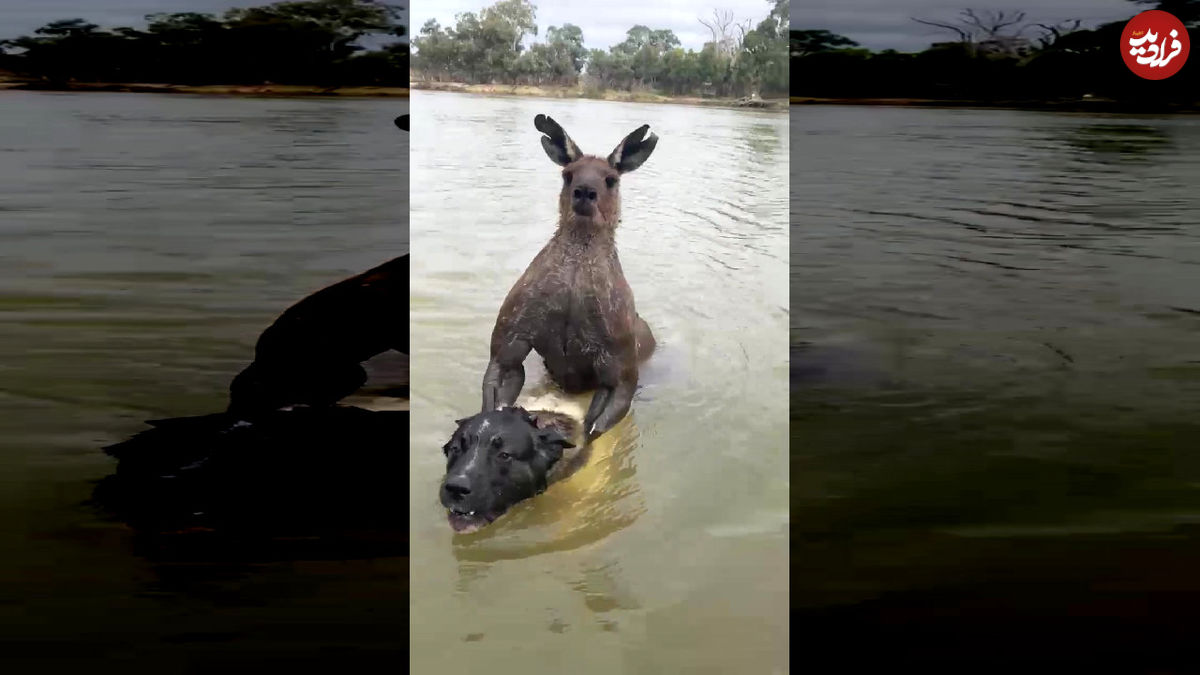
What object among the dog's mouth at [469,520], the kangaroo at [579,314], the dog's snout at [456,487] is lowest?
the dog's mouth at [469,520]

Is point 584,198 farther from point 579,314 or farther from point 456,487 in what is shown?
point 456,487

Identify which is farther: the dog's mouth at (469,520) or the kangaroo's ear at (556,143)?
the kangaroo's ear at (556,143)

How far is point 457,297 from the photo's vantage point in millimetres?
3148

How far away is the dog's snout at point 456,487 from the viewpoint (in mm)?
2877

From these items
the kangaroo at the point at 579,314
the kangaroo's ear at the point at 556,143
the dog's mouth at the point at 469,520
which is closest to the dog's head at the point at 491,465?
the dog's mouth at the point at 469,520

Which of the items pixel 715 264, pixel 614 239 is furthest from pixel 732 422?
pixel 614 239

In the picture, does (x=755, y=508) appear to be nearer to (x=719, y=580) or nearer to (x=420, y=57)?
(x=719, y=580)

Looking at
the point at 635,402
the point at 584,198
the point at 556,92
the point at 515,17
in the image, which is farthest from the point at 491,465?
the point at 515,17

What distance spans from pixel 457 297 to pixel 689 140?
3.17 feet

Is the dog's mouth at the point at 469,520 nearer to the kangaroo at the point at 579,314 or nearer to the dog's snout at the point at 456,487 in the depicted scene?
the dog's snout at the point at 456,487

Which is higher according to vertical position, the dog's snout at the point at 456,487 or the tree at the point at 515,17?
the tree at the point at 515,17

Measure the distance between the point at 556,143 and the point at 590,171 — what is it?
15 cm

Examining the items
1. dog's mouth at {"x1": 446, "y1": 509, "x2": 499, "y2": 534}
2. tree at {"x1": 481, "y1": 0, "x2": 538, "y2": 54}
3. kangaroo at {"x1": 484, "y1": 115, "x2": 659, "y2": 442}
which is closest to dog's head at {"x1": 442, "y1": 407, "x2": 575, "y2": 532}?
dog's mouth at {"x1": 446, "y1": 509, "x2": 499, "y2": 534}

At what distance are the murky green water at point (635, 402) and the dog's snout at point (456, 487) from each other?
13cm
